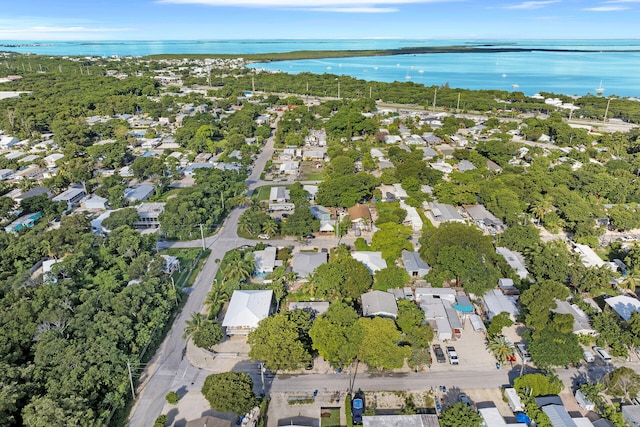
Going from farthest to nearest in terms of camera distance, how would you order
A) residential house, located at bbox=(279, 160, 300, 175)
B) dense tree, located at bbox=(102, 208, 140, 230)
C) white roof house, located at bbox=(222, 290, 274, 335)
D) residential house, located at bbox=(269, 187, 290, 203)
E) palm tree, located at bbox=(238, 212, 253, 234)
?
1. residential house, located at bbox=(279, 160, 300, 175)
2. residential house, located at bbox=(269, 187, 290, 203)
3. palm tree, located at bbox=(238, 212, 253, 234)
4. dense tree, located at bbox=(102, 208, 140, 230)
5. white roof house, located at bbox=(222, 290, 274, 335)

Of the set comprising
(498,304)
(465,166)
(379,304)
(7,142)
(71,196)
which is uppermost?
(7,142)

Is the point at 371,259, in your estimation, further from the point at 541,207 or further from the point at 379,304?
the point at 541,207

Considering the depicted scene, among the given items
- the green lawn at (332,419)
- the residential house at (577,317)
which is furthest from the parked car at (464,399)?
the residential house at (577,317)

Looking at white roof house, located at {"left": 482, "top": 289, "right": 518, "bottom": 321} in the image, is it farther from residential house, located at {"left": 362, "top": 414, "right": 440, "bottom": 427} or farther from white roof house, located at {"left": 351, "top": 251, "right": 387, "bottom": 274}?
residential house, located at {"left": 362, "top": 414, "right": 440, "bottom": 427}

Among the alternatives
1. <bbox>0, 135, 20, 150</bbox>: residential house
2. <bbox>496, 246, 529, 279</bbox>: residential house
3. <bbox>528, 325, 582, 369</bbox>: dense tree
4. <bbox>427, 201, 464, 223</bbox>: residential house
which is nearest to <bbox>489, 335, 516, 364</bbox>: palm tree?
<bbox>528, 325, 582, 369</bbox>: dense tree

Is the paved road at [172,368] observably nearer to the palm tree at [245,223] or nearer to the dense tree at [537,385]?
the palm tree at [245,223]

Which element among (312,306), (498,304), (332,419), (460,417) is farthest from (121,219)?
(498,304)
